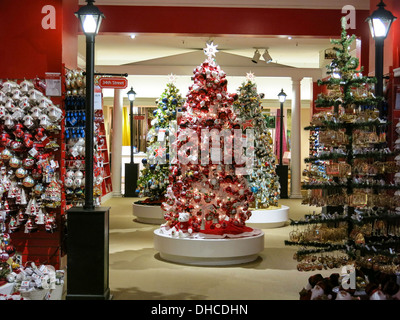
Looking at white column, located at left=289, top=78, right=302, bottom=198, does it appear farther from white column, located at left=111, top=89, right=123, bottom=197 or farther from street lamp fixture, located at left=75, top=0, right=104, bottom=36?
street lamp fixture, located at left=75, top=0, right=104, bottom=36

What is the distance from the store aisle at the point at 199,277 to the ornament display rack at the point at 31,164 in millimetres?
1095

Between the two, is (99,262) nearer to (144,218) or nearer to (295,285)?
(295,285)

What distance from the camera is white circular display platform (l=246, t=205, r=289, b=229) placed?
11.5 m

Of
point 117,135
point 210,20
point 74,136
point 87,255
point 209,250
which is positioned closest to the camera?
point 87,255

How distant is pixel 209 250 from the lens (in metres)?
7.62

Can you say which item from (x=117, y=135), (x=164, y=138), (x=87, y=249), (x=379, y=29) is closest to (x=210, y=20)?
(x=164, y=138)

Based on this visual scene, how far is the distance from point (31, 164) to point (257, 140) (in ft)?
19.8

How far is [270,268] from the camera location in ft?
25.1

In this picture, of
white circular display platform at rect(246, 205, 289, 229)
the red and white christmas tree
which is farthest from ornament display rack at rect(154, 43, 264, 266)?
white circular display platform at rect(246, 205, 289, 229)

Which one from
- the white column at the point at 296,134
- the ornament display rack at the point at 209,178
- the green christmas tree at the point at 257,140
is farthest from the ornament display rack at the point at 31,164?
the white column at the point at 296,134

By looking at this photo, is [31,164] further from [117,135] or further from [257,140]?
[117,135]

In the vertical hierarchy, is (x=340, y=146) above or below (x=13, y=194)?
above

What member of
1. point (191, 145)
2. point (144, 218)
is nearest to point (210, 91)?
point (191, 145)

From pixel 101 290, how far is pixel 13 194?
1.99m
